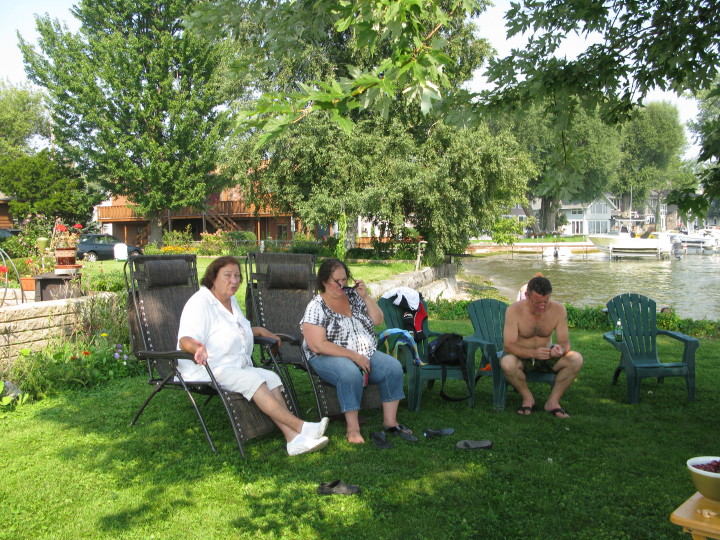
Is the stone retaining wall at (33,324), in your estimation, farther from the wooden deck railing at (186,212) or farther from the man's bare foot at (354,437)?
the wooden deck railing at (186,212)

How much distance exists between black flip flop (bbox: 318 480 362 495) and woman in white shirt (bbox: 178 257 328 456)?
58cm

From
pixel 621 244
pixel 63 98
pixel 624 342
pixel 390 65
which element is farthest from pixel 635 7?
pixel 621 244

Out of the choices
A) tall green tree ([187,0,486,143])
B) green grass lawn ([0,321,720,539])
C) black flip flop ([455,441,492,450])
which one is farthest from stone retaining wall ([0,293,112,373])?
tall green tree ([187,0,486,143])

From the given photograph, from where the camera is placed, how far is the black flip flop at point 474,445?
4.28m

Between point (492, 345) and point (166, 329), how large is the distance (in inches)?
107

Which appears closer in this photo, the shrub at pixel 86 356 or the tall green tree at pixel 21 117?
the shrub at pixel 86 356

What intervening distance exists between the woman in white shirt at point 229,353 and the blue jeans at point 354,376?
255 millimetres

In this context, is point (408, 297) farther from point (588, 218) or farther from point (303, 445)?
point (588, 218)

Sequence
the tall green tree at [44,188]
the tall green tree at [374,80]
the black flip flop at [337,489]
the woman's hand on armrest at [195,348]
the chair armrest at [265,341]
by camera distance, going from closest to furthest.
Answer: the tall green tree at [374,80], the black flip flop at [337,489], the woman's hand on armrest at [195,348], the chair armrest at [265,341], the tall green tree at [44,188]

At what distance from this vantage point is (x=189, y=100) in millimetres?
30266

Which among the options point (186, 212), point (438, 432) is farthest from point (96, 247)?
point (438, 432)

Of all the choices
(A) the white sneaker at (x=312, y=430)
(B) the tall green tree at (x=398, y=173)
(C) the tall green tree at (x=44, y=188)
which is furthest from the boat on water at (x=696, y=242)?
(A) the white sneaker at (x=312, y=430)

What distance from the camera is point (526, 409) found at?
5.23m

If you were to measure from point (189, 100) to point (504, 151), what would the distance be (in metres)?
15.8
